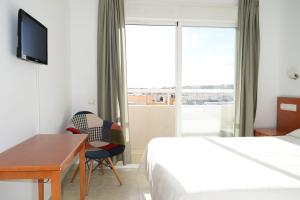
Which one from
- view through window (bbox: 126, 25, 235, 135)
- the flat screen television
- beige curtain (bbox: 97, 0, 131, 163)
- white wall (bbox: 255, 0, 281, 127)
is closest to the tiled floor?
beige curtain (bbox: 97, 0, 131, 163)

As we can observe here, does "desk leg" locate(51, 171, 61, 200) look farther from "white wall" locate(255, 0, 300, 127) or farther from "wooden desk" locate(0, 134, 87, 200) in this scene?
"white wall" locate(255, 0, 300, 127)

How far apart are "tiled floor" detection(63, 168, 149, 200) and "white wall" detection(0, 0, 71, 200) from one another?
408 mm

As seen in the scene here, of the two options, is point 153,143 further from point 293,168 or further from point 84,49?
point 84,49

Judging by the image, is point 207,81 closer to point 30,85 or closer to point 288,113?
point 288,113

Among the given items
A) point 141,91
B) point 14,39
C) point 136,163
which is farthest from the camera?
point 141,91

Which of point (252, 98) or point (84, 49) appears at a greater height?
point (84, 49)

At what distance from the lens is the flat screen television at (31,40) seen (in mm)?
1860

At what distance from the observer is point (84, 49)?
3.78 m

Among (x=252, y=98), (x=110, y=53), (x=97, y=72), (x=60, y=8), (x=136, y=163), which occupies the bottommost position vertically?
(x=136, y=163)

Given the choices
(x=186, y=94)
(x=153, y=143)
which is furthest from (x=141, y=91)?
(x=153, y=143)

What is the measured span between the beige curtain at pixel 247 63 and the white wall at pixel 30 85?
2.61m

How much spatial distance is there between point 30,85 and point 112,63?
5.25 ft

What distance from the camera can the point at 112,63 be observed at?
3719 millimetres

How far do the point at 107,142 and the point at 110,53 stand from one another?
1.28 m
